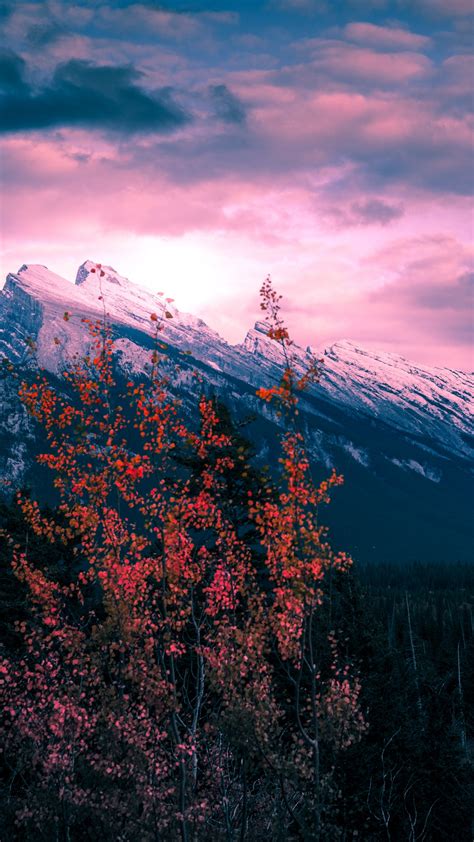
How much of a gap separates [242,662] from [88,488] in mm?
6316

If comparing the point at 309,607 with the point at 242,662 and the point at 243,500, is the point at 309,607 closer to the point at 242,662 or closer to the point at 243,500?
the point at 242,662

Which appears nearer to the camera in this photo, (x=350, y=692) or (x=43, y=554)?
(x=350, y=692)

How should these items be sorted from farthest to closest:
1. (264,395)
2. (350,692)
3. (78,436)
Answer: (350,692), (78,436), (264,395)

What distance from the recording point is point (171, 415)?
16.5 meters

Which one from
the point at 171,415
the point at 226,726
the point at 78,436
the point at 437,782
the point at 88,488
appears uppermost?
the point at 171,415

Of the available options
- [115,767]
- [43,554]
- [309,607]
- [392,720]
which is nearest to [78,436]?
[309,607]

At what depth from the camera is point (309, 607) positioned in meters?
16.4

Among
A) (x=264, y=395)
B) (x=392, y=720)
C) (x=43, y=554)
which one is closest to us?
(x=264, y=395)

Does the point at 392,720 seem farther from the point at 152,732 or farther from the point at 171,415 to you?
the point at 171,415

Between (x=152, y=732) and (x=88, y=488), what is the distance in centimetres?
821

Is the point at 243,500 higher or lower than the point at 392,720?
higher

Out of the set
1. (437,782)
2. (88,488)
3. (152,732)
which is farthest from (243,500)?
(437,782)

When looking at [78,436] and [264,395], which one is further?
[78,436]

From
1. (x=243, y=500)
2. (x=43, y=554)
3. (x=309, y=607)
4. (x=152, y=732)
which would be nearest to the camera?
(x=309, y=607)
